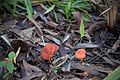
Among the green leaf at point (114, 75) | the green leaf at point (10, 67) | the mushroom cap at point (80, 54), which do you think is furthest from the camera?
the mushroom cap at point (80, 54)

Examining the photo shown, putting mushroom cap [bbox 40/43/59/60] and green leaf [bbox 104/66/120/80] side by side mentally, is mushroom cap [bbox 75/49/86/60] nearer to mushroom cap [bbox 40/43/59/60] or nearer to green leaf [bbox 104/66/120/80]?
mushroom cap [bbox 40/43/59/60]

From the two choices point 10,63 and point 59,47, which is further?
point 59,47

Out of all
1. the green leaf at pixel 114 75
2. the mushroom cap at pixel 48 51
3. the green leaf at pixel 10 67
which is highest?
the mushroom cap at pixel 48 51

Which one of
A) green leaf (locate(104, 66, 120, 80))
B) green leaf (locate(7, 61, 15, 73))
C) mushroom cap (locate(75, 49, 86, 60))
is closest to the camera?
green leaf (locate(104, 66, 120, 80))

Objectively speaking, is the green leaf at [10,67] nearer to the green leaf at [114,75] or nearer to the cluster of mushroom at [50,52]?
the cluster of mushroom at [50,52]

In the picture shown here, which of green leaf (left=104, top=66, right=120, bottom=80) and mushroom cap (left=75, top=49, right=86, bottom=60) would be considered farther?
mushroom cap (left=75, top=49, right=86, bottom=60)

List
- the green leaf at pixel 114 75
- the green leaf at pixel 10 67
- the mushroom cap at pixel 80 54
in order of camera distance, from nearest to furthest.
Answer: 1. the green leaf at pixel 114 75
2. the green leaf at pixel 10 67
3. the mushroom cap at pixel 80 54

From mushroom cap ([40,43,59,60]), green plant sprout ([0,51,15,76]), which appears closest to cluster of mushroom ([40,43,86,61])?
mushroom cap ([40,43,59,60])

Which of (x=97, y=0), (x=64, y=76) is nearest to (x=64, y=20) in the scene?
(x=97, y=0)

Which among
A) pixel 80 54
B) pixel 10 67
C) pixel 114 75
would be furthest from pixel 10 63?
pixel 114 75

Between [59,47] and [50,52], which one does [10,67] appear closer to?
[50,52]

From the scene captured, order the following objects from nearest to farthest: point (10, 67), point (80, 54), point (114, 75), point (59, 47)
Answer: point (114, 75), point (10, 67), point (80, 54), point (59, 47)

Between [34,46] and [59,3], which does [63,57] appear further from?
[59,3]

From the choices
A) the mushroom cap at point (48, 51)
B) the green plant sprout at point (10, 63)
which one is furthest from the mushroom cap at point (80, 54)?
the green plant sprout at point (10, 63)
